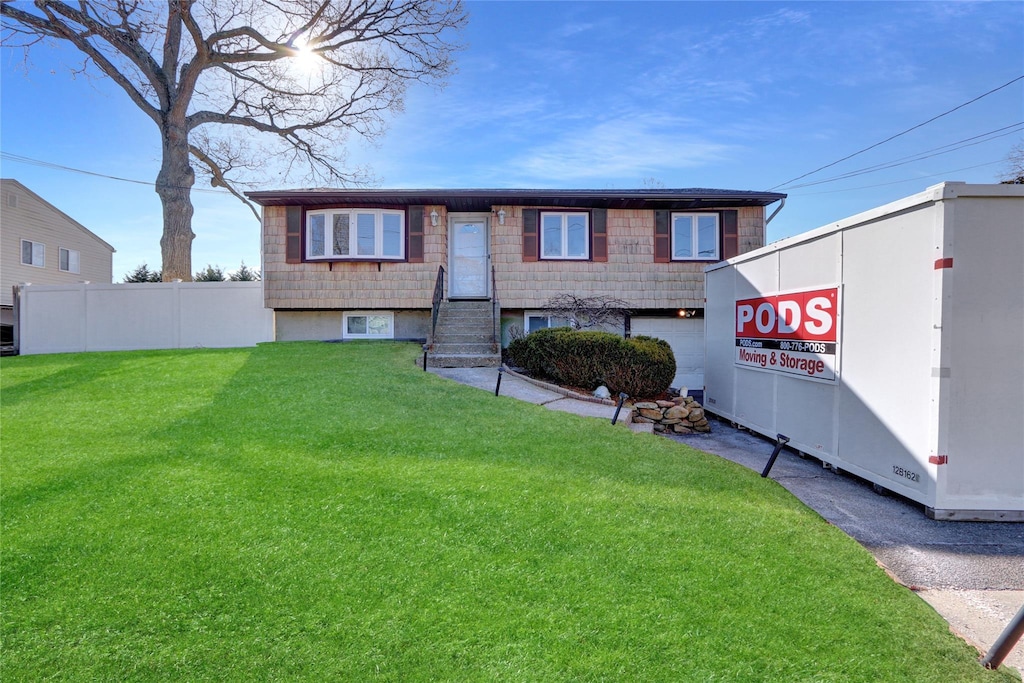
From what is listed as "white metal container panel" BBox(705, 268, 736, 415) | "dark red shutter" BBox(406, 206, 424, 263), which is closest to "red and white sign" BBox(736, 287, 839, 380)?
"white metal container panel" BBox(705, 268, 736, 415)

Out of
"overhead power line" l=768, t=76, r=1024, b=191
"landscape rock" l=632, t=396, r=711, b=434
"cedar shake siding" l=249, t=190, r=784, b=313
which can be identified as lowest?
"landscape rock" l=632, t=396, r=711, b=434

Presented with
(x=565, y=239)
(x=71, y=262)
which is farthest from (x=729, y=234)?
(x=71, y=262)

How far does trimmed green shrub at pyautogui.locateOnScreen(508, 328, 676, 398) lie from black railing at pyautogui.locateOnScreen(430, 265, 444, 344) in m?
3.15

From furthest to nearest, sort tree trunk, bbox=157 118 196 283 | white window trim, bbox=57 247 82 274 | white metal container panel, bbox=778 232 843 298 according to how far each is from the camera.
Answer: white window trim, bbox=57 247 82 274 → tree trunk, bbox=157 118 196 283 → white metal container panel, bbox=778 232 843 298

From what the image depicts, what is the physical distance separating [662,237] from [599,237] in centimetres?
166

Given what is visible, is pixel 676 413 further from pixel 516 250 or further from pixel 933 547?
pixel 516 250

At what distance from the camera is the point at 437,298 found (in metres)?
11.6

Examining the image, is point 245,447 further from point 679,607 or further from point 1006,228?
point 1006,228

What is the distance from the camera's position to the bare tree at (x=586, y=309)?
37.2 feet

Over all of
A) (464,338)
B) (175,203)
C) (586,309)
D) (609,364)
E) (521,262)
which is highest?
(175,203)

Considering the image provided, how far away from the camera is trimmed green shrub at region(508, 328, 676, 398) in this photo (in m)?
8.55

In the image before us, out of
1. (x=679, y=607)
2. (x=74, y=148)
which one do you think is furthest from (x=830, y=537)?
(x=74, y=148)

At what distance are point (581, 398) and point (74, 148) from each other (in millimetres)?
22539

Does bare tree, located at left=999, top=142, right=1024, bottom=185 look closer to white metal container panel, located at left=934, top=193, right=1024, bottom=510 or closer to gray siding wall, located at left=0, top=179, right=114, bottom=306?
white metal container panel, located at left=934, top=193, right=1024, bottom=510
